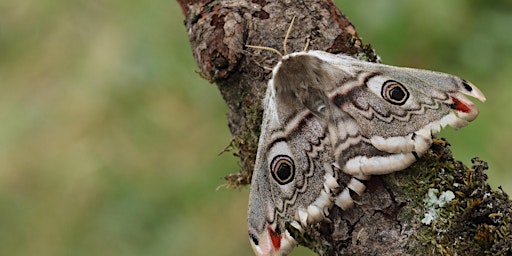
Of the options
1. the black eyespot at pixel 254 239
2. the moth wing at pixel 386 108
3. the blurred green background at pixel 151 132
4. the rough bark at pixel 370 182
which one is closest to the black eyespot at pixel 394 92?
the moth wing at pixel 386 108

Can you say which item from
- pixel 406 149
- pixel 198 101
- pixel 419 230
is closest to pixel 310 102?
pixel 406 149

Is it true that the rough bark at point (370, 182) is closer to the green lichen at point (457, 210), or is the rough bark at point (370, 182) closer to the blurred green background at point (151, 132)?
the green lichen at point (457, 210)

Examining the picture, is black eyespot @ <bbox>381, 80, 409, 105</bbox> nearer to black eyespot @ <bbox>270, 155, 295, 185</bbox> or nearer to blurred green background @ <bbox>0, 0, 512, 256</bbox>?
black eyespot @ <bbox>270, 155, 295, 185</bbox>

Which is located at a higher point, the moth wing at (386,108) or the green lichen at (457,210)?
the moth wing at (386,108)

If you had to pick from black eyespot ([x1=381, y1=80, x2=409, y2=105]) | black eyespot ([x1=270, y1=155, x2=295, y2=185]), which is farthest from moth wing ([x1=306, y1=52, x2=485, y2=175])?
black eyespot ([x1=270, y1=155, x2=295, y2=185])

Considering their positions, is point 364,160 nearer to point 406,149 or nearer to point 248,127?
point 406,149

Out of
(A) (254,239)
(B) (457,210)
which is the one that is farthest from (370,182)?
(A) (254,239)
